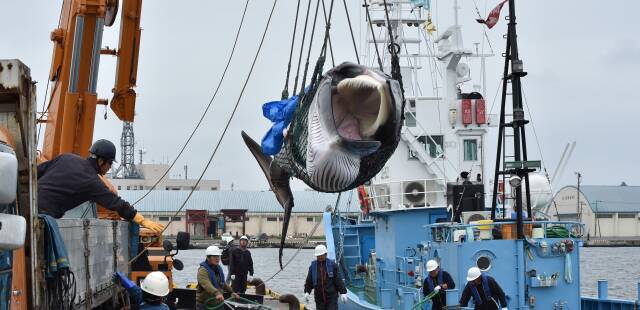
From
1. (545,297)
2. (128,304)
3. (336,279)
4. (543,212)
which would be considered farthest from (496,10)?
(128,304)

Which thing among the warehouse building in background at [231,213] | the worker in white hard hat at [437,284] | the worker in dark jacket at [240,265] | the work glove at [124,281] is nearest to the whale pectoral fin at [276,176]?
the work glove at [124,281]

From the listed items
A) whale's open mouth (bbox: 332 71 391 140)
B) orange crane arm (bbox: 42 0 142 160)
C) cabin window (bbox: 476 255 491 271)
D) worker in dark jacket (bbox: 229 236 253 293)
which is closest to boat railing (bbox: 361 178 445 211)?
Result: worker in dark jacket (bbox: 229 236 253 293)

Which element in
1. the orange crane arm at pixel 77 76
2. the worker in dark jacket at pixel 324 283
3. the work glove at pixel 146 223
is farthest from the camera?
the worker in dark jacket at pixel 324 283

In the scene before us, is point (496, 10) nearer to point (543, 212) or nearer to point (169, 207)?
point (543, 212)

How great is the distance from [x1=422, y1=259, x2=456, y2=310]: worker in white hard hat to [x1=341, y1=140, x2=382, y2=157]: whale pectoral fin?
7104 mm

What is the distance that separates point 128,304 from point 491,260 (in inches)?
304

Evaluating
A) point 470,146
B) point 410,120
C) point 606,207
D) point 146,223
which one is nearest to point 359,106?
point 146,223

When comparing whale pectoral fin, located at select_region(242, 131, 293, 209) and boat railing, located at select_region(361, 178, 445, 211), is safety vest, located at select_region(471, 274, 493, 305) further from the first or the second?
boat railing, located at select_region(361, 178, 445, 211)

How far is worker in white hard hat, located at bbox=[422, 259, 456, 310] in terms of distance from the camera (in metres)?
13.1

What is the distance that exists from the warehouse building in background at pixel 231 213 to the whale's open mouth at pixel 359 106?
2917 inches

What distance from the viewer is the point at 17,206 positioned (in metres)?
5.00

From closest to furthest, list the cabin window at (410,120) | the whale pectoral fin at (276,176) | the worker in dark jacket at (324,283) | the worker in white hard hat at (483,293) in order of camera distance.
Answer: the whale pectoral fin at (276,176)
the worker in white hard hat at (483,293)
the worker in dark jacket at (324,283)
the cabin window at (410,120)

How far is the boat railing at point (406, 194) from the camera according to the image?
2089 centimetres

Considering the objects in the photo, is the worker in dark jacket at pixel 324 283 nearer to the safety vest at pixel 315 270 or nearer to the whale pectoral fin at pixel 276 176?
the safety vest at pixel 315 270
